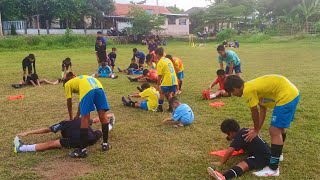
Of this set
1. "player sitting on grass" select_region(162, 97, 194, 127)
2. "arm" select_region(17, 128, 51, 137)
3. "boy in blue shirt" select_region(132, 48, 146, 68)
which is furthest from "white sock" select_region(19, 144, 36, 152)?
"boy in blue shirt" select_region(132, 48, 146, 68)

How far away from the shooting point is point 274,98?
4602 mm

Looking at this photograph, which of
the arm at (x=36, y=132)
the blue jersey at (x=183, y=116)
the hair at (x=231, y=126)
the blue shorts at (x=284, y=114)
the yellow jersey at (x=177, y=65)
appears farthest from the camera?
the yellow jersey at (x=177, y=65)

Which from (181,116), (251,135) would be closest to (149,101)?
(181,116)

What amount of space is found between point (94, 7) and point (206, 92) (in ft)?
118

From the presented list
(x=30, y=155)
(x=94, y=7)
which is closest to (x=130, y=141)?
(x=30, y=155)

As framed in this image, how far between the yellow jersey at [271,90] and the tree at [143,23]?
37034 millimetres

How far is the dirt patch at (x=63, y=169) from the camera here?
15.9ft

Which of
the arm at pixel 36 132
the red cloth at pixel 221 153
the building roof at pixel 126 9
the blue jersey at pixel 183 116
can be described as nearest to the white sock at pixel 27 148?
the arm at pixel 36 132

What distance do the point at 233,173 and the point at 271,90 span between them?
129 centimetres

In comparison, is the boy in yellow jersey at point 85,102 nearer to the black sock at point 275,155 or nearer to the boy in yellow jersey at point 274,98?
the boy in yellow jersey at point 274,98

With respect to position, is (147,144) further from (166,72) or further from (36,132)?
(166,72)

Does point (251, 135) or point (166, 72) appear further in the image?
point (166, 72)

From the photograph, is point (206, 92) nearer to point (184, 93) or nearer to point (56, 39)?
point (184, 93)

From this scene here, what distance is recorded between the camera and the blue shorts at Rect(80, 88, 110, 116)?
5324mm
